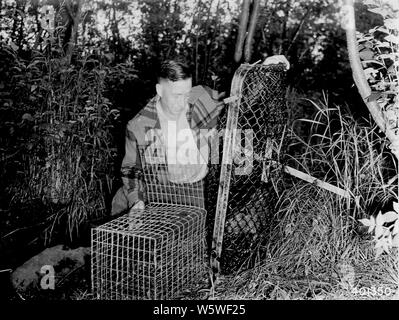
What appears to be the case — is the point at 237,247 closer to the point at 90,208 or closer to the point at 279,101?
the point at 279,101

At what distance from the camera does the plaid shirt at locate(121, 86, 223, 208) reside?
3.00 meters

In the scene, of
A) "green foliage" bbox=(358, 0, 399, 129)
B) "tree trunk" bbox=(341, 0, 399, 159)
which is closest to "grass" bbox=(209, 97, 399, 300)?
"tree trunk" bbox=(341, 0, 399, 159)

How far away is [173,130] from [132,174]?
431 millimetres

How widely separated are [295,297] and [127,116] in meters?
2.69

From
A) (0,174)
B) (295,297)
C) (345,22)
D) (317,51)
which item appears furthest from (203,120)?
(317,51)

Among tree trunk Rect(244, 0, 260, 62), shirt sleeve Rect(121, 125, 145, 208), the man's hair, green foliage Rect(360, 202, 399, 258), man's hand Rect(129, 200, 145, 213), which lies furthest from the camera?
tree trunk Rect(244, 0, 260, 62)

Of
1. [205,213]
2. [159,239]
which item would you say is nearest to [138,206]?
[159,239]

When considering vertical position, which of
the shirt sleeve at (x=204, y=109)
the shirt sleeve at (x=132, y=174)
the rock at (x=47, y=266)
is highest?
the shirt sleeve at (x=204, y=109)

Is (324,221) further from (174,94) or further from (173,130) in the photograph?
(174,94)

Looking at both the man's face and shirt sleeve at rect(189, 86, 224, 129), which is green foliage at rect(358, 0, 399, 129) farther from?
the man's face

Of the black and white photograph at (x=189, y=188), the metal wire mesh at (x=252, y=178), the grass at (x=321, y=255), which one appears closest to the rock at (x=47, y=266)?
the black and white photograph at (x=189, y=188)

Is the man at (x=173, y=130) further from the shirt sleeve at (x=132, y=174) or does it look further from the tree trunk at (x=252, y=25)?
the tree trunk at (x=252, y=25)

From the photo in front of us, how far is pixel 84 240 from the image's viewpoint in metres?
3.60

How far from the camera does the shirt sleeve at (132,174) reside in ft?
9.66
